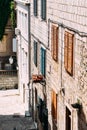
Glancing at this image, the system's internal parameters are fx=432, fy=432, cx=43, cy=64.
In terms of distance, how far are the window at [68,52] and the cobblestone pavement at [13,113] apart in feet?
30.3

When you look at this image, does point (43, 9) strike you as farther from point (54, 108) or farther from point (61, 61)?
point (54, 108)

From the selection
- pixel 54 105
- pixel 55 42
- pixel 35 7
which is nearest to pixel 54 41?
pixel 55 42

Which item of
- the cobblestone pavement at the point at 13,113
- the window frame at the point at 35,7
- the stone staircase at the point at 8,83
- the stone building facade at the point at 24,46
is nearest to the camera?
the window frame at the point at 35,7

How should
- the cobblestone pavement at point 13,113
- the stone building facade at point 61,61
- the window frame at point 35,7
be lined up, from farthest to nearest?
the cobblestone pavement at point 13,113, the window frame at point 35,7, the stone building facade at point 61,61

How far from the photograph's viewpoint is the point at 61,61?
57.4 feet

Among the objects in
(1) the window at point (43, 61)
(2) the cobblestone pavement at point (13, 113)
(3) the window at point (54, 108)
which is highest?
(1) the window at point (43, 61)

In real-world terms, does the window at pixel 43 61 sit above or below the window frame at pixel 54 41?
Result: below

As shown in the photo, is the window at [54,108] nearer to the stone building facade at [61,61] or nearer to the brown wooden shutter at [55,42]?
the stone building facade at [61,61]

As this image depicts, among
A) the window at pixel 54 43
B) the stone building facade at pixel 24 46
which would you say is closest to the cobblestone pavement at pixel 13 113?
the stone building facade at pixel 24 46

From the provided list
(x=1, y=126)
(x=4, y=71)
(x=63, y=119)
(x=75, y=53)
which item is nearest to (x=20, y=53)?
(x=4, y=71)

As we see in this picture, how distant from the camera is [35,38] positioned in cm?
2548

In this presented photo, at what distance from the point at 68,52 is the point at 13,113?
15060 millimetres

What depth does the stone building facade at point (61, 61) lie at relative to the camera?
14461 millimetres

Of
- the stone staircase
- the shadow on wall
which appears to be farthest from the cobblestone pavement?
the shadow on wall
